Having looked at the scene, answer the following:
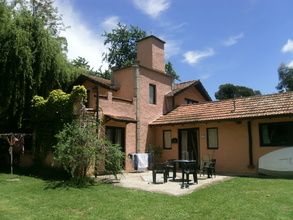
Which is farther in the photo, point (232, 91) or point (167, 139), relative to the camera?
point (232, 91)

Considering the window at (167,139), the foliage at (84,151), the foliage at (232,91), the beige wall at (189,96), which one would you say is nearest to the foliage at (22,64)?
the foliage at (84,151)

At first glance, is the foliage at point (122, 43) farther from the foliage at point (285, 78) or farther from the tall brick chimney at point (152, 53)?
the foliage at point (285, 78)

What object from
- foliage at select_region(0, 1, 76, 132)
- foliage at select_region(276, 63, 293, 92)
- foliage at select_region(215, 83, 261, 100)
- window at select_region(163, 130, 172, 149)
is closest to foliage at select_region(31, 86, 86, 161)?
foliage at select_region(0, 1, 76, 132)

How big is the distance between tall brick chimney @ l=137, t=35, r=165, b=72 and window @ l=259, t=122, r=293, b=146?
808cm

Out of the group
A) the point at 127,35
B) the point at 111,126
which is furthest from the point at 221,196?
the point at 127,35

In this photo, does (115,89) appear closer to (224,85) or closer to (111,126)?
(111,126)

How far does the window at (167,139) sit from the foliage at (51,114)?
6.37 m

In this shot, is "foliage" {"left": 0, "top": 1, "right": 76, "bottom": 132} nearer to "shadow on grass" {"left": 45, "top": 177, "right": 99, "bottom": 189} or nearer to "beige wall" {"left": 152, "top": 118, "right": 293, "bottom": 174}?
"shadow on grass" {"left": 45, "top": 177, "right": 99, "bottom": 189}

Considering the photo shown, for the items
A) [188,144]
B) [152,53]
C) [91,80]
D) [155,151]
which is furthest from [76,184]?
[152,53]

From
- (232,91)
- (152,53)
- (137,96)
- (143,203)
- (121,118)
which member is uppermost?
(232,91)

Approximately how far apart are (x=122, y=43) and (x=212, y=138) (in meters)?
23.2

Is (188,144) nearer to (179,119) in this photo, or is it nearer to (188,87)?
(179,119)

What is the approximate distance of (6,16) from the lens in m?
13.9

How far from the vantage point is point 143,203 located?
691 centimetres
